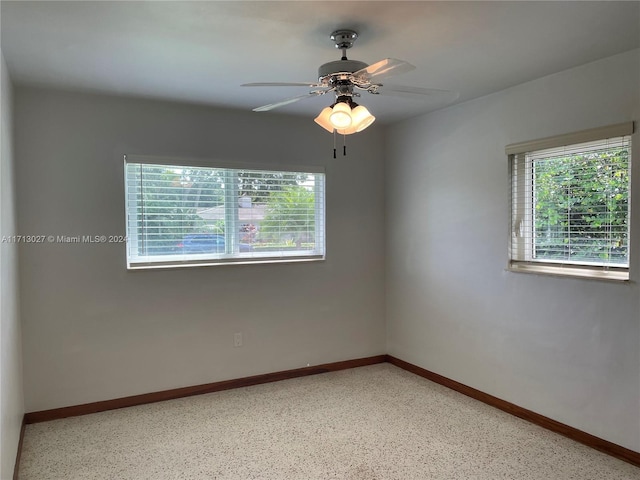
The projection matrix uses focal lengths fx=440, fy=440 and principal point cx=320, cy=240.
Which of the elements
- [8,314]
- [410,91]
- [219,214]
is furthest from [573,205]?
[8,314]

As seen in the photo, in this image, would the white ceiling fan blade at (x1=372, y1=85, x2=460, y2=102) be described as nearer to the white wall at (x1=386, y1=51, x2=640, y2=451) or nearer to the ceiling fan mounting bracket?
the ceiling fan mounting bracket

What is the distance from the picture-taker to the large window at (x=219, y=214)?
3.38 m

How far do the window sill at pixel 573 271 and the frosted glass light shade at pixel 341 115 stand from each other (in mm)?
1773

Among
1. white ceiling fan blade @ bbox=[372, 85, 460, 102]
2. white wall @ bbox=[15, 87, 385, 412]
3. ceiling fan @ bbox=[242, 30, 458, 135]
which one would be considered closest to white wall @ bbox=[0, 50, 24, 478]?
white wall @ bbox=[15, 87, 385, 412]

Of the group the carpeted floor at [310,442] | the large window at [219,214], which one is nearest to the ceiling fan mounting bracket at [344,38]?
the large window at [219,214]

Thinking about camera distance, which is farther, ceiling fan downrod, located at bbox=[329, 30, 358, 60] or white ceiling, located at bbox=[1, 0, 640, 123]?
ceiling fan downrod, located at bbox=[329, 30, 358, 60]

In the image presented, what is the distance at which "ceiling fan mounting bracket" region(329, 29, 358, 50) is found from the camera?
214 centimetres

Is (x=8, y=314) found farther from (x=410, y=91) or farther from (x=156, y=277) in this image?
(x=410, y=91)

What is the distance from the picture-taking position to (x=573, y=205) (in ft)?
9.20

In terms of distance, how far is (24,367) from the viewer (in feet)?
9.93

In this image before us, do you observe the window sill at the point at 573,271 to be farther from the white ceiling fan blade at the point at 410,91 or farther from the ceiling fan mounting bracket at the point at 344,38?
the ceiling fan mounting bracket at the point at 344,38

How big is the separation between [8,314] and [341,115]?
2108 mm

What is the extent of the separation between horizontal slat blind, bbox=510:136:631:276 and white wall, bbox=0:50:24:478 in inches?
125

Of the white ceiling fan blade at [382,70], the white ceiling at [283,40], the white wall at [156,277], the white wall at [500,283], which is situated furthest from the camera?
the white wall at [156,277]
